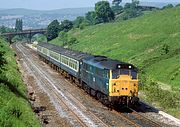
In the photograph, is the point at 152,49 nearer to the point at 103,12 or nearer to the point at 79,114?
the point at 79,114

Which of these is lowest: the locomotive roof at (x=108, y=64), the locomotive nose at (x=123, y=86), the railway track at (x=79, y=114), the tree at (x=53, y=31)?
the tree at (x=53, y=31)

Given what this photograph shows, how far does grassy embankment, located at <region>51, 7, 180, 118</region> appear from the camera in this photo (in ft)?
122

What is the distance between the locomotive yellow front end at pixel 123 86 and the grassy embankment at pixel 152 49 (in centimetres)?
324

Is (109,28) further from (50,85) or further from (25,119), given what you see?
(25,119)

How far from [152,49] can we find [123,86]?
150ft

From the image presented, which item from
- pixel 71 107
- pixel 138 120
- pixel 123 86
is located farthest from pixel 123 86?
pixel 71 107

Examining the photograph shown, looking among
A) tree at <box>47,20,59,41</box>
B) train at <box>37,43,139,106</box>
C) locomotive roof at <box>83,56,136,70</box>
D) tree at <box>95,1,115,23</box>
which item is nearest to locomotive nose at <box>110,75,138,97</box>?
train at <box>37,43,139,106</box>

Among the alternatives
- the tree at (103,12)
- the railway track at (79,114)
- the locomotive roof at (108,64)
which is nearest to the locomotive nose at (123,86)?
the locomotive roof at (108,64)

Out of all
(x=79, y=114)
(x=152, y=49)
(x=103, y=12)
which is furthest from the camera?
(x=103, y=12)

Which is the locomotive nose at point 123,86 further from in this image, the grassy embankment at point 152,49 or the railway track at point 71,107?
the grassy embankment at point 152,49

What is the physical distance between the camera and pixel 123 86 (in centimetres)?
3036

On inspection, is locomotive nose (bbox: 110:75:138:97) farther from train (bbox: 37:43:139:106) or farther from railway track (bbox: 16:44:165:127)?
railway track (bbox: 16:44:165:127)

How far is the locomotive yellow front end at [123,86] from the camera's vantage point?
30.2 meters

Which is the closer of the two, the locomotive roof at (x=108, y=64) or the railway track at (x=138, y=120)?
the railway track at (x=138, y=120)
